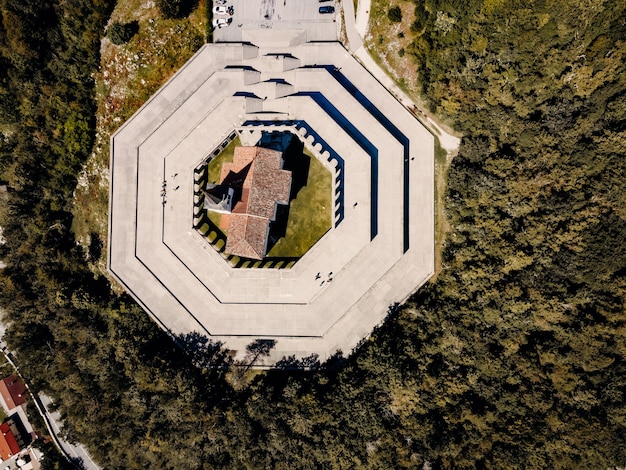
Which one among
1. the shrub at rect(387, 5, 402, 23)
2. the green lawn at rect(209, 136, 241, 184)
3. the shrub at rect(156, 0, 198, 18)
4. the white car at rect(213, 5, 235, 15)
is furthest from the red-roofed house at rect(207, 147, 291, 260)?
the shrub at rect(387, 5, 402, 23)

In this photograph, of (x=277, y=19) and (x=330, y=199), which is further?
(x=277, y=19)

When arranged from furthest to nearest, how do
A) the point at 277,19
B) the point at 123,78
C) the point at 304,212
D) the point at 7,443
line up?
the point at 123,78 < the point at 7,443 < the point at 277,19 < the point at 304,212

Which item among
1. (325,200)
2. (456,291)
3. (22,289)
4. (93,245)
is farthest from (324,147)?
(22,289)

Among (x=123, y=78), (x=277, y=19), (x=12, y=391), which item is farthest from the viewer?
(x=123, y=78)

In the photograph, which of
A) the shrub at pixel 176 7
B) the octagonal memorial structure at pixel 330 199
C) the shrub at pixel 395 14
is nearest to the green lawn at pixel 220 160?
the octagonal memorial structure at pixel 330 199

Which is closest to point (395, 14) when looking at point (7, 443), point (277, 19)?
point (277, 19)

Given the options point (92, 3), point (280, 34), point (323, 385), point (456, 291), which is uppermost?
point (92, 3)

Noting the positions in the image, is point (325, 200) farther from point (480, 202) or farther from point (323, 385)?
point (323, 385)

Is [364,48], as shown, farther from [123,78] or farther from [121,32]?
[123,78]

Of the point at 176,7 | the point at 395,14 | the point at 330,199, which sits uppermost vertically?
the point at 176,7
